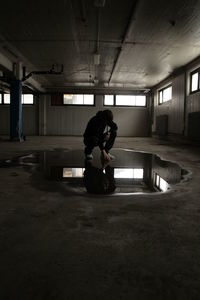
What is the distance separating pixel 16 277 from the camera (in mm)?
1041

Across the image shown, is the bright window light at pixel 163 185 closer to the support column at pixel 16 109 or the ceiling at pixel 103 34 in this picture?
the ceiling at pixel 103 34

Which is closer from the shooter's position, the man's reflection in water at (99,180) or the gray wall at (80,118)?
the man's reflection in water at (99,180)

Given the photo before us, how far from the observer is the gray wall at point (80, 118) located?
49.4 ft

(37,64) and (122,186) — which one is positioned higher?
(37,64)

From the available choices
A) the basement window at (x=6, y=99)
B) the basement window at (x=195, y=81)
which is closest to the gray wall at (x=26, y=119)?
the basement window at (x=6, y=99)

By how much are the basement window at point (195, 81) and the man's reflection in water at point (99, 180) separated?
5.82 m

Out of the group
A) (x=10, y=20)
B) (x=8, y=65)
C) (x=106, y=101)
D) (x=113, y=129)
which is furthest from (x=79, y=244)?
(x=106, y=101)

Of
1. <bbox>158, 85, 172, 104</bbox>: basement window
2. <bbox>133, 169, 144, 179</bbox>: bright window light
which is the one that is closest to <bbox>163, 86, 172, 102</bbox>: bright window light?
<bbox>158, 85, 172, 104</bbox>: basement window

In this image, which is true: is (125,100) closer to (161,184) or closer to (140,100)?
(140,100)

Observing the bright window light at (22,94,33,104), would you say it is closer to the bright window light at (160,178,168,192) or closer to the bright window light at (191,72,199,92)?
the bright window light at (191,72,199,92)

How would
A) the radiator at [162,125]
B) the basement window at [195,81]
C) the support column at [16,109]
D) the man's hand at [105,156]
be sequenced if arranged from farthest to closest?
the radiator at [162,125], the support column at [16,109], the basement window at [195,81], the man's hand at [105,156]

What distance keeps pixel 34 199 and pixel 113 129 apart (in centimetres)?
253

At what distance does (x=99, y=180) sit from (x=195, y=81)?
7035 mm

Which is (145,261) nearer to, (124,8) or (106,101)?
(124,8)
